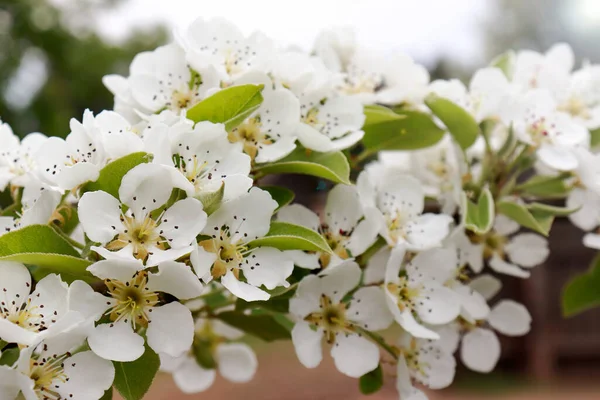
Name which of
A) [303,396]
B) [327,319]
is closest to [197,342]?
[327,319]

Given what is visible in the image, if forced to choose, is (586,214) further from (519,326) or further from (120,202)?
(120,202)

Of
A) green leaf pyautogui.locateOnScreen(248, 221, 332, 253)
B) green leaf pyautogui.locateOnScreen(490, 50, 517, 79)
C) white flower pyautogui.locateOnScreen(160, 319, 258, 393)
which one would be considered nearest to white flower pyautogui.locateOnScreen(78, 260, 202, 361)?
green leaf pyautogui.locateOnScreen(248, 221, 332, 253)

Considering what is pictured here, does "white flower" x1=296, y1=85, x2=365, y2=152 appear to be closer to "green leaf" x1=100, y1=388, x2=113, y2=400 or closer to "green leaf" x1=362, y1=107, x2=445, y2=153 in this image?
"green leaf" x1=362, y1=107, x2=445, y2=153

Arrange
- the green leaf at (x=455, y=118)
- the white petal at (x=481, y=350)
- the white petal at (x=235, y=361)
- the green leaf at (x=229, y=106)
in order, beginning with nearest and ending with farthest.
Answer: the green leaf at (x=229, y=106), the green leaf at (x=455, y=118), the white petal at (x=481, y=350), the white petal at (x=235, y=361)

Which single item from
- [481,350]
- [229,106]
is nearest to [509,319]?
[481,350]

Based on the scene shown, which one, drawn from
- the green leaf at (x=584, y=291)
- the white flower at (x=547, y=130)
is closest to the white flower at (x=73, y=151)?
the white flower at (x=547, y=130)

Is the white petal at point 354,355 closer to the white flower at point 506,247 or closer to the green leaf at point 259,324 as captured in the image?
the green leaf at point 259,324
